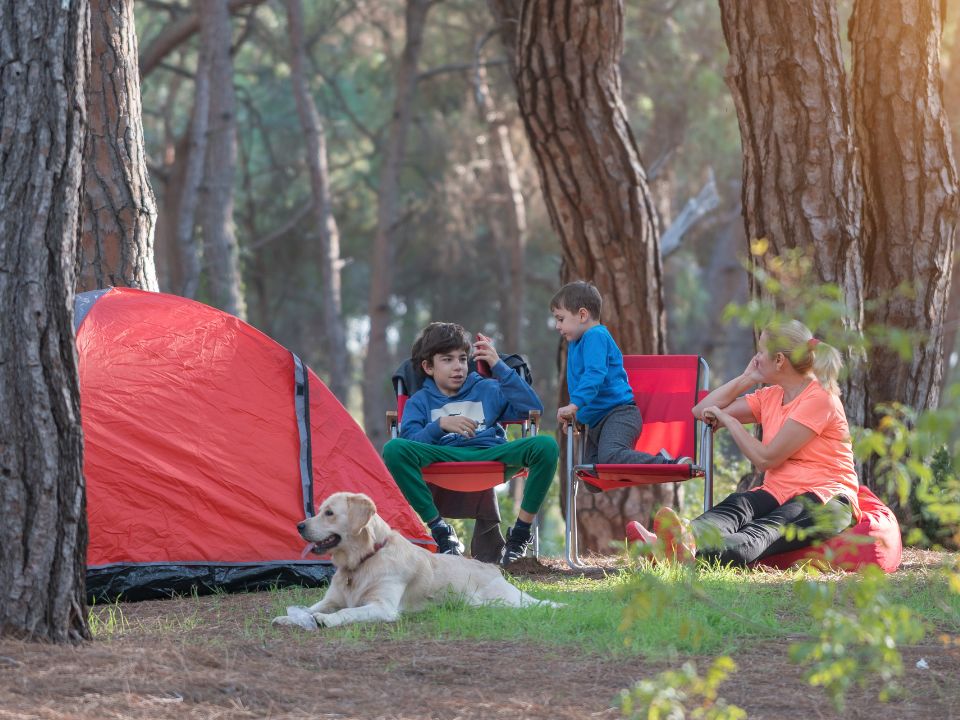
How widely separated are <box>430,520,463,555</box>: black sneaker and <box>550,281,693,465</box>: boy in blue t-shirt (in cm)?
80

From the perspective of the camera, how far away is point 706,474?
228 inches

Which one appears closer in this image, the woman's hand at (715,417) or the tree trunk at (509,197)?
the woman's hand at (715,417)

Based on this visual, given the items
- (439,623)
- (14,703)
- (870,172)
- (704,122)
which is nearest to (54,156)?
(14,703)

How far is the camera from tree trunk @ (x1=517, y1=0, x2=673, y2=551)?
25.1 ft

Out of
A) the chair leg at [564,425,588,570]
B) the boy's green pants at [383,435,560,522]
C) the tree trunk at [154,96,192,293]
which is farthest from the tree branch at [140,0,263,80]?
the boy's green pants at [383,435,560,522]

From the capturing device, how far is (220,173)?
12.1m

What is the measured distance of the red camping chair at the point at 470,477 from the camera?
5.62 m

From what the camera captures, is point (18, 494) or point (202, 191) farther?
point (202, 191)

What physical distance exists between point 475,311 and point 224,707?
17.5 meters

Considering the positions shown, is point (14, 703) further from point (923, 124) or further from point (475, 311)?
point (475, 311)

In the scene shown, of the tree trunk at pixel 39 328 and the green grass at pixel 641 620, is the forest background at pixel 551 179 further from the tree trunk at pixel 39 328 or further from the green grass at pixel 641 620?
the green grass at pixel 641 620

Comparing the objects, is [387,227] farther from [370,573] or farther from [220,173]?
[370,573]

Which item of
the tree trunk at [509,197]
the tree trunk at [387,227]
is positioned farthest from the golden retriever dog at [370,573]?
the tree trunk at [509,197]

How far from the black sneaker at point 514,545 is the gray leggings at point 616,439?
0.48m
